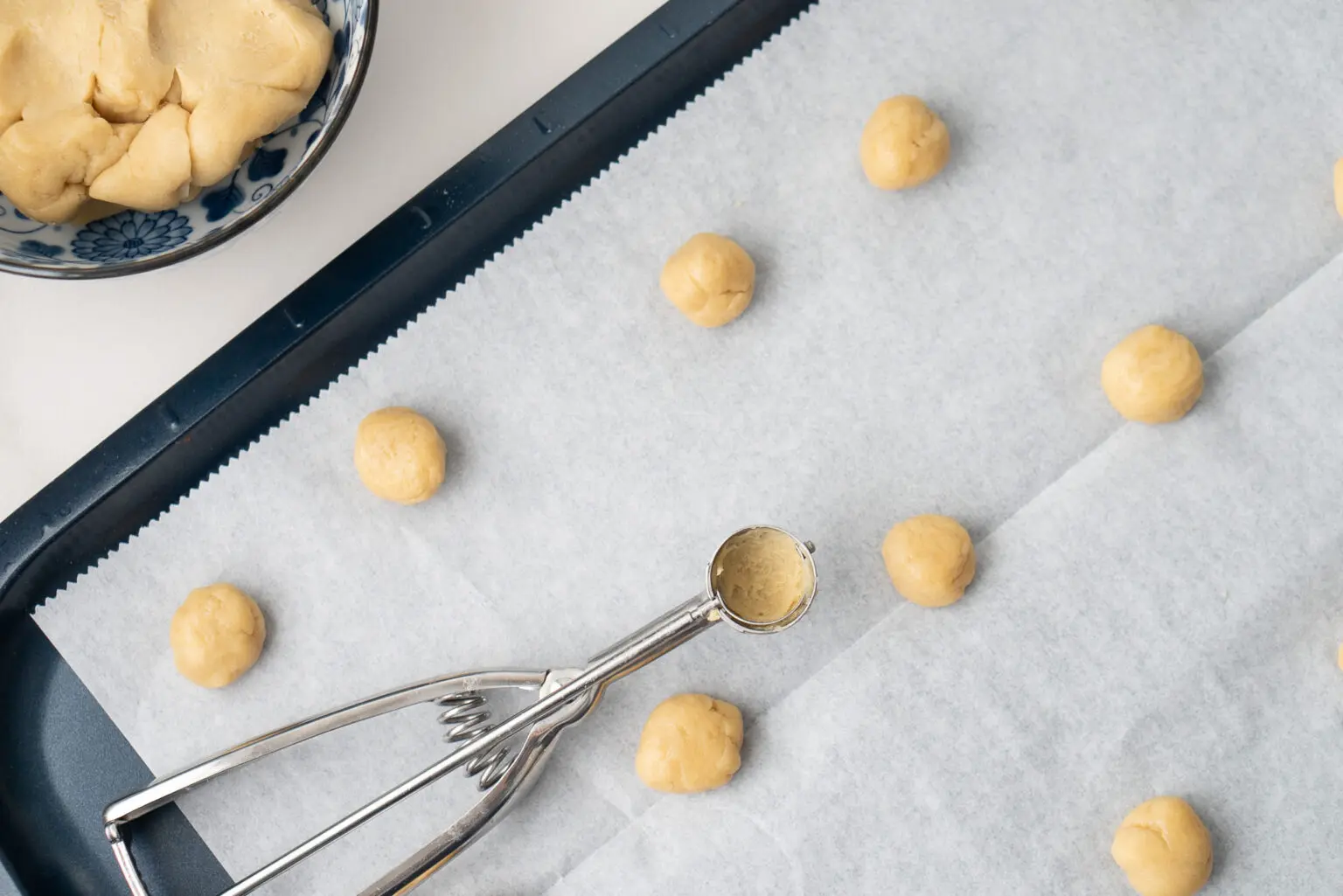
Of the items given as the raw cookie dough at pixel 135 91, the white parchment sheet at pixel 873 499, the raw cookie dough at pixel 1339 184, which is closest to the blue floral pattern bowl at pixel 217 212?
the raw cookie dough at pixel 135 91

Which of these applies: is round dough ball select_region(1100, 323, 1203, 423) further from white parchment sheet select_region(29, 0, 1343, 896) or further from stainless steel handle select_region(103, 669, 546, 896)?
stainless steel handle select_region(103, 669, 546, 896)

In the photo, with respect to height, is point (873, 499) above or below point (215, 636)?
below

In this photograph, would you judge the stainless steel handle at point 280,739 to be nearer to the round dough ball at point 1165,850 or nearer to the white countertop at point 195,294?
the white countertop at point 195,294

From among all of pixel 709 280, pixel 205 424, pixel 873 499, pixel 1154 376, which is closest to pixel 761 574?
pixel 873 499

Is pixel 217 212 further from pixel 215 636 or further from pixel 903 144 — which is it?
pixel 903 144

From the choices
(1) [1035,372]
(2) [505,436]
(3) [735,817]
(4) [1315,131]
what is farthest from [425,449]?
(4) [1315,131]

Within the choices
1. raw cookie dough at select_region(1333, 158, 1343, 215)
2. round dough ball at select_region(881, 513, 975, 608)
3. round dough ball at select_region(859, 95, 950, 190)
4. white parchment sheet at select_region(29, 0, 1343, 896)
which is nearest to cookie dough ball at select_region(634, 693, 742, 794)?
white parchment sheet at select_region(29, 0, 1343, 896)

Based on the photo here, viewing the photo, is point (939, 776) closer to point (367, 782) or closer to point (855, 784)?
point (855, 784)
